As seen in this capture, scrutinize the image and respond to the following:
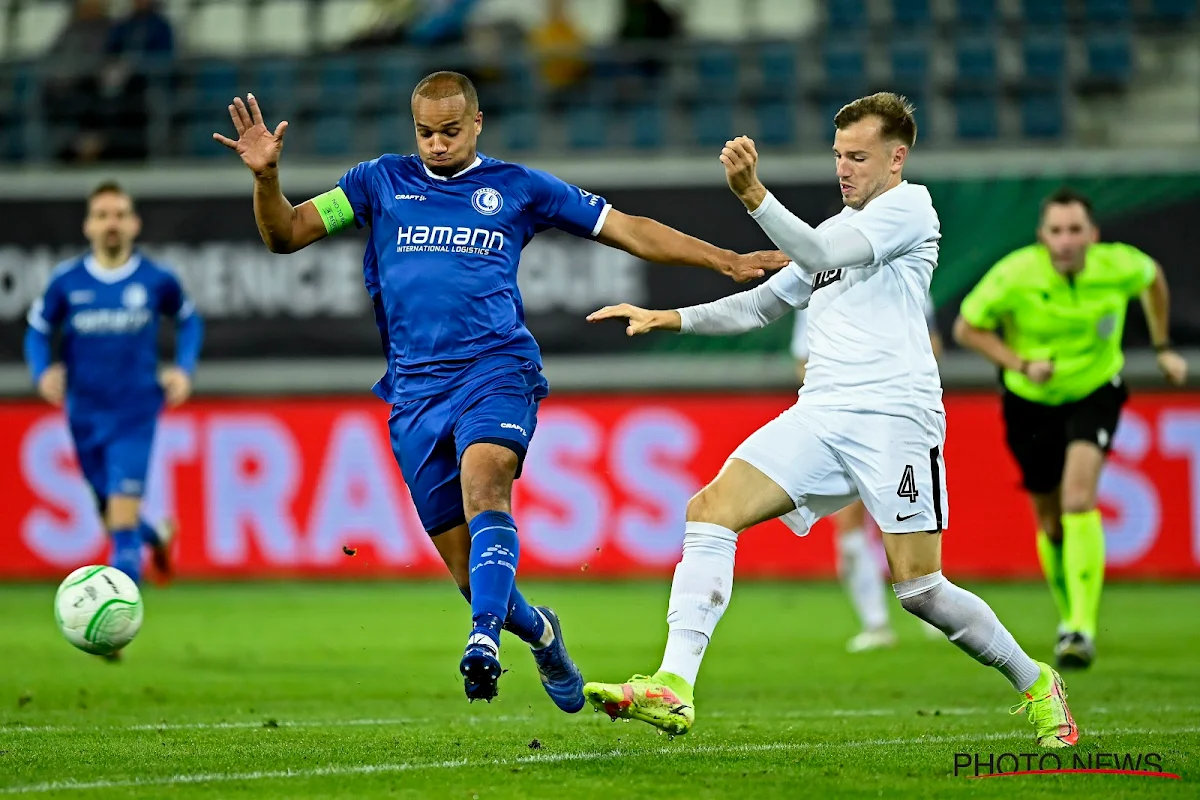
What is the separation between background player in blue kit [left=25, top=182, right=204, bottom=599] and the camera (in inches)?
416

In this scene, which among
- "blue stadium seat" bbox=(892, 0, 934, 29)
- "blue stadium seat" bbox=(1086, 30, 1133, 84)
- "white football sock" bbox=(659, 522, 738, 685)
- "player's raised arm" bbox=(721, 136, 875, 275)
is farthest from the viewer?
"blue stadium seat" bbox=(892, 0, 934, 29)

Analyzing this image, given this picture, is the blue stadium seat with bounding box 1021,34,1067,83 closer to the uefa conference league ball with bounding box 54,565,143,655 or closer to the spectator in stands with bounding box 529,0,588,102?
the spectator in stands with bounding box 529,0,588,102

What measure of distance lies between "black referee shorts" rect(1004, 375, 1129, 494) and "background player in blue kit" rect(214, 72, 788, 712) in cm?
379

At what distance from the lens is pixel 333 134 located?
55.2ft

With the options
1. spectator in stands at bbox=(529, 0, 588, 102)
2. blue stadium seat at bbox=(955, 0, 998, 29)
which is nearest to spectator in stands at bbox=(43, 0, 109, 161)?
spectator in stands at bbox=(529, 0, 588, 102)

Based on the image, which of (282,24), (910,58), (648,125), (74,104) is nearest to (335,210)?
(648,125)

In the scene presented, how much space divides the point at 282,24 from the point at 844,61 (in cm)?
616

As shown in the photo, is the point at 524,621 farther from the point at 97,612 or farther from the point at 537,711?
the point at 97,612

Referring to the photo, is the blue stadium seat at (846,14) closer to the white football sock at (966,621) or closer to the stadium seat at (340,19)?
the stadium seat at (340,19)

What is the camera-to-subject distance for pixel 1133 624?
11766 mm

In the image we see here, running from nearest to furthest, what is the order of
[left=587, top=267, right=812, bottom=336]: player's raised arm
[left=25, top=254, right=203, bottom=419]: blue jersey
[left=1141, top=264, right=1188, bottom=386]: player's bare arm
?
1. [left=587, top=267, right=812, bottom=336]: player's raised arm
2. [left=1141, top=264, right=1188, bottom=386]: player's bare arm
3. [left=25, top=254, right=203, bottom=419]: blue jersey

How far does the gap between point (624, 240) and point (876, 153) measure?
1.09 meters

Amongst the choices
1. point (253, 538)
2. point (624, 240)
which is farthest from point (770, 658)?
point (253, 538)

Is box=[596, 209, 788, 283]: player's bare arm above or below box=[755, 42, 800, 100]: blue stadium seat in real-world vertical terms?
below
